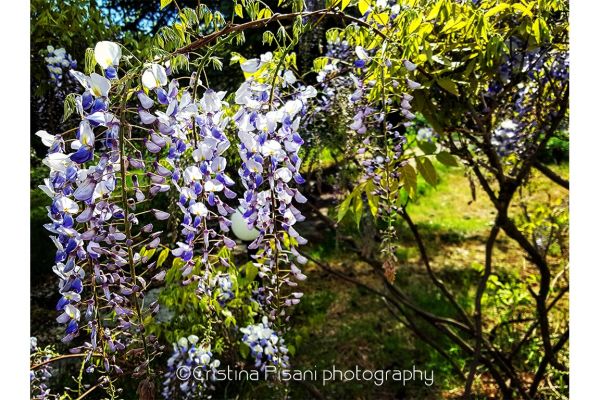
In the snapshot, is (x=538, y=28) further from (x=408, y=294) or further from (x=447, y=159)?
(x=408, y=294)

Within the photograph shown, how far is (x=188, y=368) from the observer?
6.34 ft

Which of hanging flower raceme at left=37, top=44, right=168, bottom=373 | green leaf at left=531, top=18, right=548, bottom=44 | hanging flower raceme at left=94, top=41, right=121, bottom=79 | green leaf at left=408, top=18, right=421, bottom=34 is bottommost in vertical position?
hanging flower raceme at left=37, top=44, right=168, bottom=373

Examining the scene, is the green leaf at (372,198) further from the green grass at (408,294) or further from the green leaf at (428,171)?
the green grass at (408,294)

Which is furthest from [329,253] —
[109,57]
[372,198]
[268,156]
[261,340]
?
[109,57]

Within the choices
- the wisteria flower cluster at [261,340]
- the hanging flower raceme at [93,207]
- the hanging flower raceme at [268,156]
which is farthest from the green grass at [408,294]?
the hanging flower raceme at [93,207]

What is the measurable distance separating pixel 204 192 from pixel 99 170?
164 mm

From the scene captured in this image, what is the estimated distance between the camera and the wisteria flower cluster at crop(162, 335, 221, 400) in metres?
1.90

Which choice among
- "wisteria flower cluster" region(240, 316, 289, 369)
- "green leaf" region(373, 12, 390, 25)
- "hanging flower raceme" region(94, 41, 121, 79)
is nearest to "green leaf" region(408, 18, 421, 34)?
"green leaf" region(373, 12, 390, 25)

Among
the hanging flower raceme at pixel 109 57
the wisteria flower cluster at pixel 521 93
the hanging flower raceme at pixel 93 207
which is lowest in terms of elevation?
the hanging flower raceme at pixel 93 207

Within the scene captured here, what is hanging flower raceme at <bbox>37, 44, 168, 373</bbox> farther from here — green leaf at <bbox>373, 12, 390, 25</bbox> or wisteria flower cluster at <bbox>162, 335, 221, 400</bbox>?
wisteria flower cluster at <bbox>162, 335, 221, 400</bbox>

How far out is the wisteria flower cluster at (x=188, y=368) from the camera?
190cm
